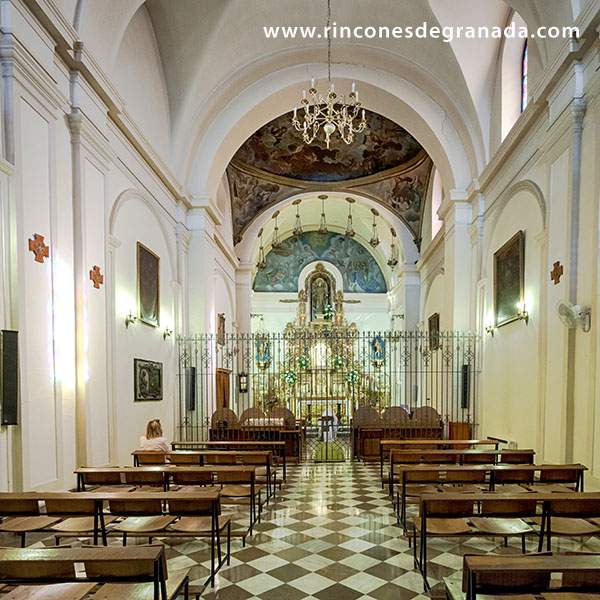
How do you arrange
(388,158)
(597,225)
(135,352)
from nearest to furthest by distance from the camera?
(597,225)
(135,352)
(388,158)

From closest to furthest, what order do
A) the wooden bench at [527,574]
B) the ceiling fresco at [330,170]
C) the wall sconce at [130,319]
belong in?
the wooden bench at [527,574]
the wall sconce at [130,319]
the ceiling fresco at [330,170]

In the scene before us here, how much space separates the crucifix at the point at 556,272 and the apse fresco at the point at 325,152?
9398 millimetres

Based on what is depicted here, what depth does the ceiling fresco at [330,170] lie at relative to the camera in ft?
53.4

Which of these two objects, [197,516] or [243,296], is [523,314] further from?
[243,296]

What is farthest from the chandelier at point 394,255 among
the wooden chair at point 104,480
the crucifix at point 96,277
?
the wooden chair at point 104,480

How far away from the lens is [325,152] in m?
17.3

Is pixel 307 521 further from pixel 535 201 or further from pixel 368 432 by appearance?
pixel 535 201

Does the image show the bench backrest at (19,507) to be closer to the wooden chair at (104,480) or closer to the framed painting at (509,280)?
the wooden chair at (104,480)

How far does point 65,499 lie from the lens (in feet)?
13.8

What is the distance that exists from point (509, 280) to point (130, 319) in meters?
6.42

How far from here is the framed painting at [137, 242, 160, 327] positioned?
8953mm

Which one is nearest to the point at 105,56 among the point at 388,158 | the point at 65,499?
the point at 65,499

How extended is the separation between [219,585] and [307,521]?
2089mm

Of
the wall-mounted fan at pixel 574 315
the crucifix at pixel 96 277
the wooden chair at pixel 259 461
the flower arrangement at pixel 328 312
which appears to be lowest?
the wooden chair at pixel 259 461
